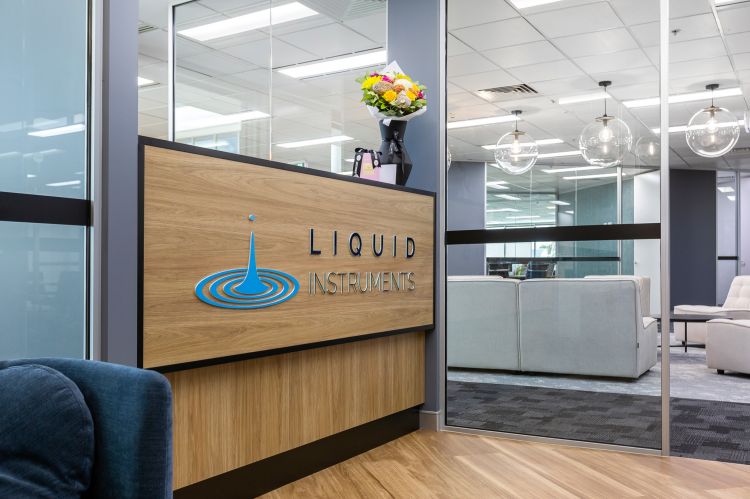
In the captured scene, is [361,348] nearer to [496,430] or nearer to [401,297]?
[401,297]

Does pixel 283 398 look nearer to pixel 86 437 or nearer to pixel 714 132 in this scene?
pixel 86 437

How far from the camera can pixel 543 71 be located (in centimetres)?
421

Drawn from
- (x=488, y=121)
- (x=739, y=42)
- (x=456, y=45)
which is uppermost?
(x=739, y=42)

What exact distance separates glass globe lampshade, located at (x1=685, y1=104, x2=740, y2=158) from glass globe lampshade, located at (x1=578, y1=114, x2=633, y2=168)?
2042mm

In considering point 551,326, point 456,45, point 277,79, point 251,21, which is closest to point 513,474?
point 551,326

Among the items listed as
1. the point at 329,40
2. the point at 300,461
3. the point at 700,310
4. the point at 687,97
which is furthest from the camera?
the point at 700,310

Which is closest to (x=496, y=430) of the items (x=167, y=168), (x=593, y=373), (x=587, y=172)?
(x=593, y=373)

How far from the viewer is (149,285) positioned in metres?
2.44

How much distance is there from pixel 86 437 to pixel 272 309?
163 cm

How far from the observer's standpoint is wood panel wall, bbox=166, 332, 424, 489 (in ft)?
8.88

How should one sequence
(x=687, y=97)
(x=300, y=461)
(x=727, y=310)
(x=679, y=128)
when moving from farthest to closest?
(x=727, y=310)
(x=687, y=97)
(x=679, y=128)
(x=300, y=461)

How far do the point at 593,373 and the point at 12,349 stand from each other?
3.04 m

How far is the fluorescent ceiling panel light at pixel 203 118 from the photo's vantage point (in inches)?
181

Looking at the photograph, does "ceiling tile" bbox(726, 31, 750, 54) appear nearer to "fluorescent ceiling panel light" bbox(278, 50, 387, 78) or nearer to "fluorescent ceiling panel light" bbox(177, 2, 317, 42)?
"fluorescent ceiling panel light" bbox(278, 50, 387, 78)
